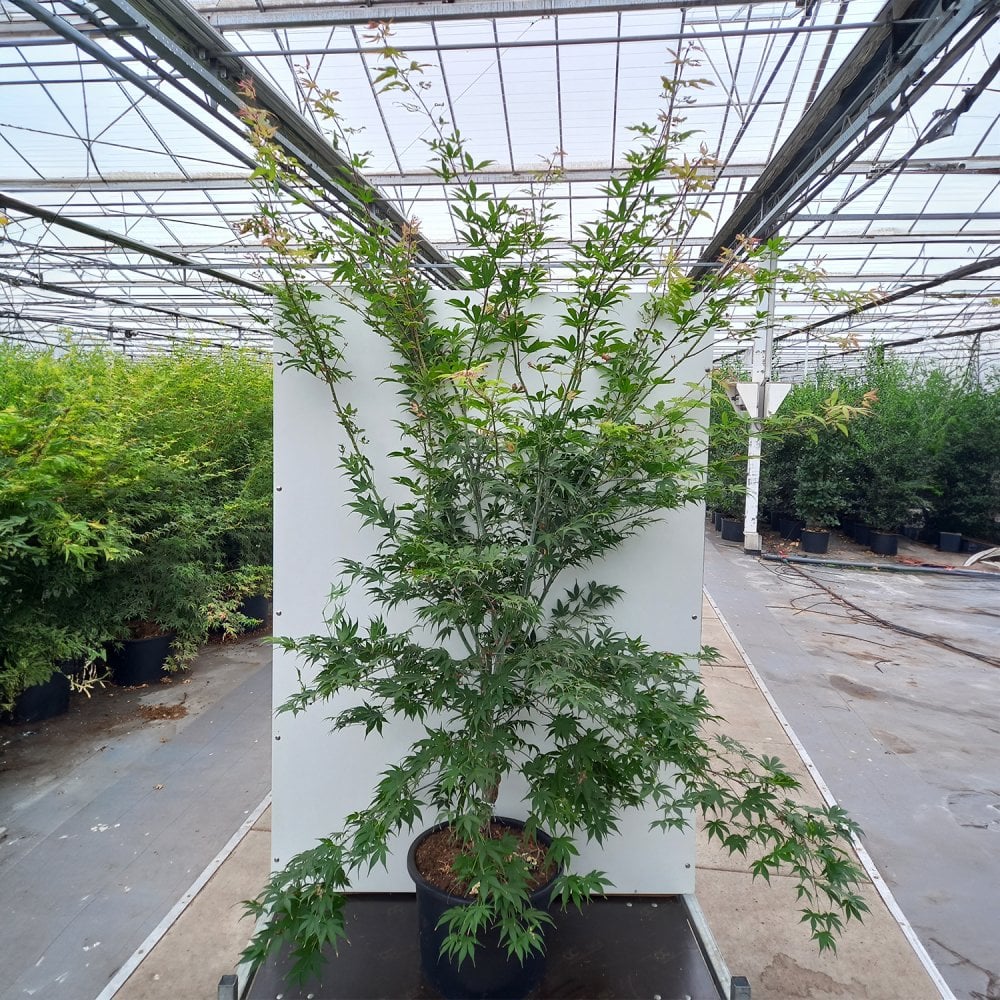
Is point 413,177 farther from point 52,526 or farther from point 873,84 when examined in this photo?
point 52,526

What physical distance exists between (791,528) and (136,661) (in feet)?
32.2

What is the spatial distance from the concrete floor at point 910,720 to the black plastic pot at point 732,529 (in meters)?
2.97

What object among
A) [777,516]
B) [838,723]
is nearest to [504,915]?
[838,723]

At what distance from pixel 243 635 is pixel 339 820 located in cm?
377

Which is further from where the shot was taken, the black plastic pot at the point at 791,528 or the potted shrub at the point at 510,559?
the black plastic pot at the point at 791,528

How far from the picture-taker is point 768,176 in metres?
5.64

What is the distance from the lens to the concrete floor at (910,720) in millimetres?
2330

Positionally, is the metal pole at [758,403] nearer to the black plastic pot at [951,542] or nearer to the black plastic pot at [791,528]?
the black plastic pot at [791,528]

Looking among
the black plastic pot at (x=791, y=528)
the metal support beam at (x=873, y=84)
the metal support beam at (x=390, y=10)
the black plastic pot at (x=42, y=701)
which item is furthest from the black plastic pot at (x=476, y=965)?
the black plastic pot at (x=791, y=528)

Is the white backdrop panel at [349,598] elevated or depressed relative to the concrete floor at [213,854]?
elevated

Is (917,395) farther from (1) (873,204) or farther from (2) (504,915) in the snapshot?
(2) (504,915)

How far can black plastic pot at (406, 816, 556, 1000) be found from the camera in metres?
1.61

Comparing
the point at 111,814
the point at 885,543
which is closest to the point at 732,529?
the point at 885,543

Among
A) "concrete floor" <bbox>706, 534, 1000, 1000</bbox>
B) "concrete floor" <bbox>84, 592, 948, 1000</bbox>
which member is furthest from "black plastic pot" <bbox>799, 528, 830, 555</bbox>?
"concrete floor" <bbox>84, 592, 948, 1000</bbox>
